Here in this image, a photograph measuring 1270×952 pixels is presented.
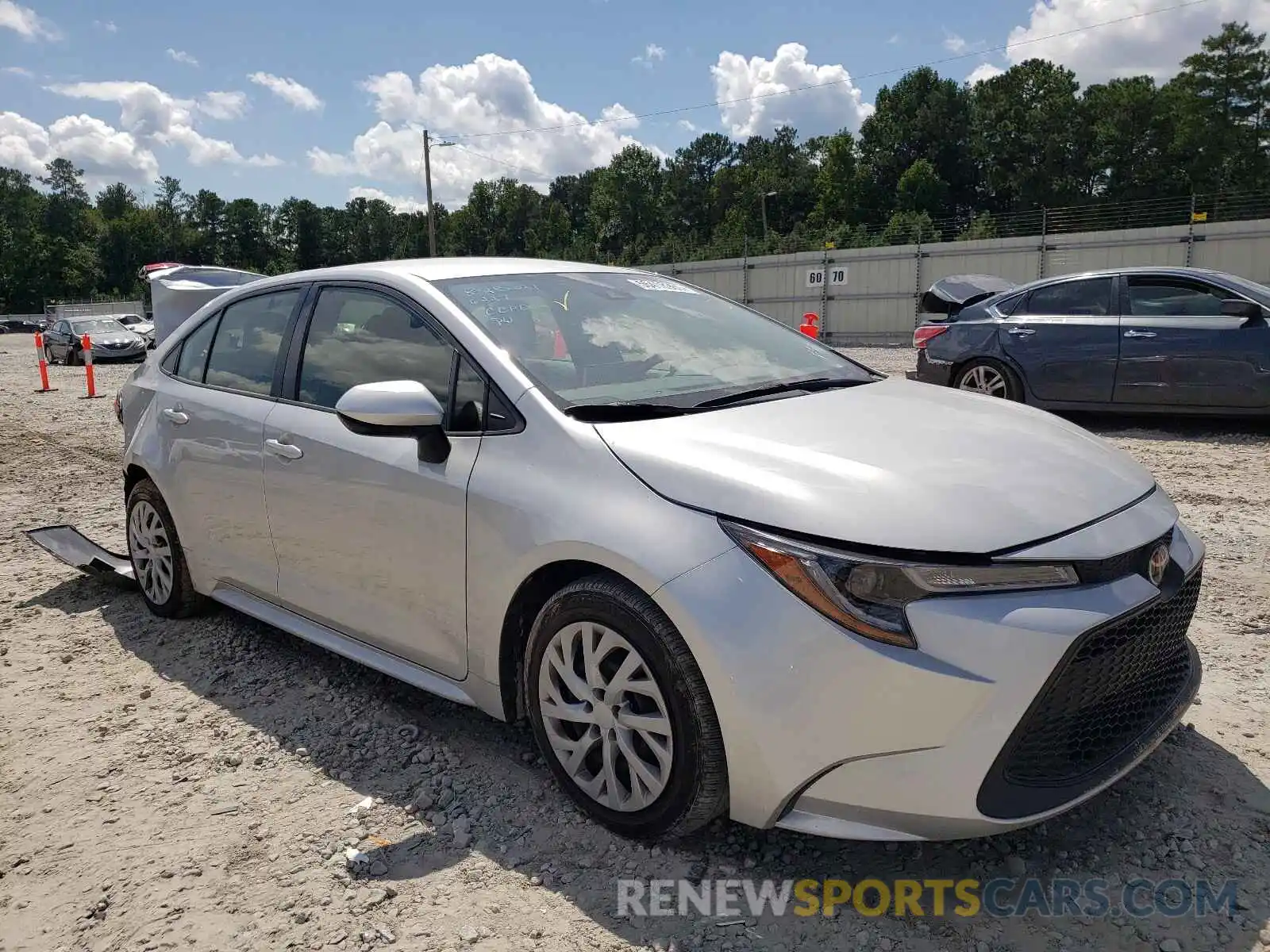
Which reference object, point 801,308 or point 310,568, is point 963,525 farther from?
point 801,308

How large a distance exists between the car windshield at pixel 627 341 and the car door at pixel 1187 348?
18.6 feet

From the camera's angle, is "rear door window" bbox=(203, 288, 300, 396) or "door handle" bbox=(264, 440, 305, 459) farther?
"rear door window" bbox=(203, 288, 300, 396)

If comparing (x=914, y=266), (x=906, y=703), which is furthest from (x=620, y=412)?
(x=914, y=266)

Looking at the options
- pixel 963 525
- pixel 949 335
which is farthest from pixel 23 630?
pixel 949 335

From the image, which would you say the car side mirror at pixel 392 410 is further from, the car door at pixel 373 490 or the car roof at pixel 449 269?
the car roof at pixel 449 269

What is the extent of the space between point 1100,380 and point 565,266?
637 cm

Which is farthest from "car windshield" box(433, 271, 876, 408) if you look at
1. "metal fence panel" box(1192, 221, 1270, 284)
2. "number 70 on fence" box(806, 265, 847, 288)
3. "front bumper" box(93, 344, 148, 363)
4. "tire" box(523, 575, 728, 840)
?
"number 70 on fence" box(806, 265, 847, 288)

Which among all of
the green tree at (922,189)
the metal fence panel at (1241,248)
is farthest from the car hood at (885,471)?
the green tree at (922,189)

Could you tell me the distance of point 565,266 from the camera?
12.0 feet

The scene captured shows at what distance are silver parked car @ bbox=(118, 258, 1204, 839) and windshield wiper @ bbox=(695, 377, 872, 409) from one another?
15 mm

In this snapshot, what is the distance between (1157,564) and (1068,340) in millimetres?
6815

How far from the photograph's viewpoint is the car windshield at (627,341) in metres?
2.90

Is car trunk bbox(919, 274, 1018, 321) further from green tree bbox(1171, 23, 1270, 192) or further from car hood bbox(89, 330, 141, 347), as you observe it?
green tree bbox(1171, 23, 1270, 192)

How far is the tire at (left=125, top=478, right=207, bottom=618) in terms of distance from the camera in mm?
4281
